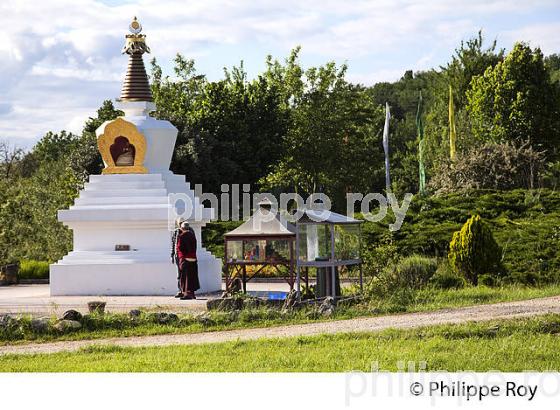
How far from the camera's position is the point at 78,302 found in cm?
1944

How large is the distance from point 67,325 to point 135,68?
33.3 feet

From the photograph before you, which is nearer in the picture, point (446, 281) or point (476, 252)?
point (446, 281)

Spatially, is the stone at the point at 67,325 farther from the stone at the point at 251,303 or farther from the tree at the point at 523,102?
the tree at the point at 523,102

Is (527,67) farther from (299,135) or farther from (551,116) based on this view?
(299,135)

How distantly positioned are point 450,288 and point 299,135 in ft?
73.9

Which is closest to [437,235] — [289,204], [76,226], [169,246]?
[169,246]

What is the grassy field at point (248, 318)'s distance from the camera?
14.5 meters

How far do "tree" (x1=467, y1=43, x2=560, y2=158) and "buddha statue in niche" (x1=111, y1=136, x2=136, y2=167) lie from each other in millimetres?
19714

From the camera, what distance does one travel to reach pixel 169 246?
72.0 feet

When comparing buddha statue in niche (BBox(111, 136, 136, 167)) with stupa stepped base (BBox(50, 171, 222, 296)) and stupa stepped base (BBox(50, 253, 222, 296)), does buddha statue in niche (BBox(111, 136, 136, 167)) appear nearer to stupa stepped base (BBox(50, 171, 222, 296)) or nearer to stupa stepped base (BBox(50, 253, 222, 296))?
stupa stepped base (BBox(50, 171, 222, 296))

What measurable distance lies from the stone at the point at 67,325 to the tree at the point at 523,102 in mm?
26731

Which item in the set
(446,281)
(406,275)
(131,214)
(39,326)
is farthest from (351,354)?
(131,214)

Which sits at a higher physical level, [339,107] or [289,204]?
[339,107]

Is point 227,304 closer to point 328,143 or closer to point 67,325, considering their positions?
point 67,325
